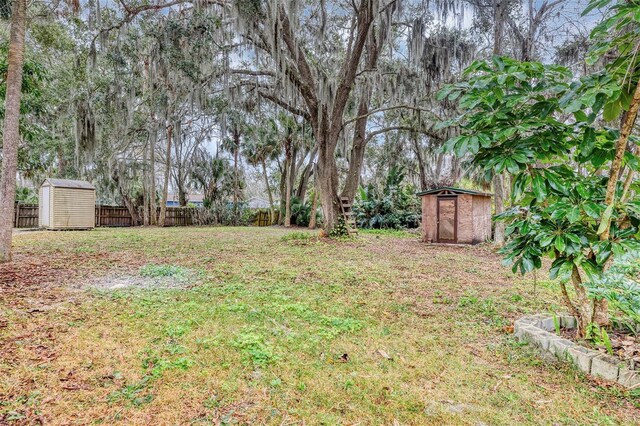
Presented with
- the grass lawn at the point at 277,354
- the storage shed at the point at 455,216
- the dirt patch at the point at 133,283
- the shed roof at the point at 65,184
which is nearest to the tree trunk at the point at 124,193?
the shed roof at the point at 65,184

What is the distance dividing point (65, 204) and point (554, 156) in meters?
12.9

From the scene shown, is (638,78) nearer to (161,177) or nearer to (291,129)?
(291,129)

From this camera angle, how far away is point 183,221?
54.3 feet

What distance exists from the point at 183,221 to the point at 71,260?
11664 mm

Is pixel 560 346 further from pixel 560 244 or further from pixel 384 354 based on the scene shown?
pixel 384 354

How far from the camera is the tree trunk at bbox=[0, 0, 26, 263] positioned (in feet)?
15.3

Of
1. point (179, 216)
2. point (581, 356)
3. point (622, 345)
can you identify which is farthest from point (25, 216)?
point (622, 345)

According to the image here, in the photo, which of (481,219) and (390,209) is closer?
(481,219)

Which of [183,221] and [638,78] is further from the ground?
[638,78]

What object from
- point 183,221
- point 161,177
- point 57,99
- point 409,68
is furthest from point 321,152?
point 161,177

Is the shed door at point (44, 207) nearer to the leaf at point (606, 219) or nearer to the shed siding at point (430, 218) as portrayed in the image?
the shed siding at point (430, 218)

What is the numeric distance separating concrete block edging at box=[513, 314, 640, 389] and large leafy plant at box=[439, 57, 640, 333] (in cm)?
25

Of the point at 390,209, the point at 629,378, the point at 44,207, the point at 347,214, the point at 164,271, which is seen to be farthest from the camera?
the point at 390,209

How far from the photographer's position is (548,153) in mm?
2199
